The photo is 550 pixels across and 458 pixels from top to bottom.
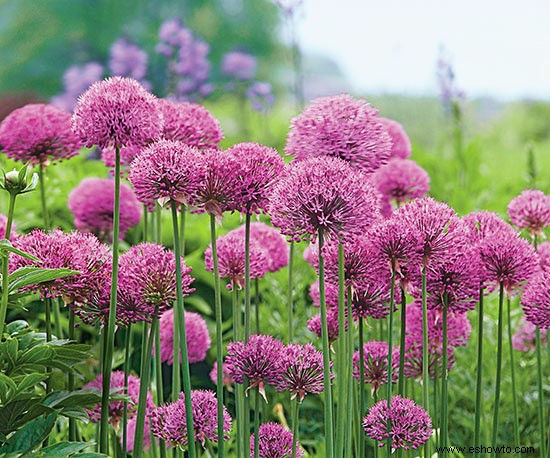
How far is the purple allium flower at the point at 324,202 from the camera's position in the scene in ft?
2.97

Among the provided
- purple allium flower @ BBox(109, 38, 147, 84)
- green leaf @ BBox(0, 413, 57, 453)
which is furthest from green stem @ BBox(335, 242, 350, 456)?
purple allium flower @ BBox(109, 38, 147, 84)

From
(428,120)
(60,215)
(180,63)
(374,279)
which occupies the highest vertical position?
(428,120)

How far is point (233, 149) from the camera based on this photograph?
3.47 ft

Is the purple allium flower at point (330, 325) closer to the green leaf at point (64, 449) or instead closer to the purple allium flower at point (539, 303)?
the purple allium flower at point (539, 303)

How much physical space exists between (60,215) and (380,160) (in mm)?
2048

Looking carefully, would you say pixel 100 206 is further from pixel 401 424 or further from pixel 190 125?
pixel 401 424

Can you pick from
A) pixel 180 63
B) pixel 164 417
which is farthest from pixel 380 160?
pixel 180 63

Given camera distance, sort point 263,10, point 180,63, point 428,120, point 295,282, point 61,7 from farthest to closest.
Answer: point 263,10 < point 61,7 < point 428,120 < point 180,63 < point 295,282

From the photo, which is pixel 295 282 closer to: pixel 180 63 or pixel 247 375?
pixel 247 375

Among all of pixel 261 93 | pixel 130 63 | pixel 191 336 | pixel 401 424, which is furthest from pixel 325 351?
pixel 261 93

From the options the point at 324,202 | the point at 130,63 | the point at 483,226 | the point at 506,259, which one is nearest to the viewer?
the point at 324,202

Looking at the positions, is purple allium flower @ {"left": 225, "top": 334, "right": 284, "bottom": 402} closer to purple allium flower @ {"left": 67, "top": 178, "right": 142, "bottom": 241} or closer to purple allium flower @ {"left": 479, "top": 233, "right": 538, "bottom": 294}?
purple allium flower @ {"left": 479, "top": 233, "right": 538, "bottom": 294}

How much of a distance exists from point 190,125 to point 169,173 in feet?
1.00

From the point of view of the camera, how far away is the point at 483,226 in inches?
47.9
